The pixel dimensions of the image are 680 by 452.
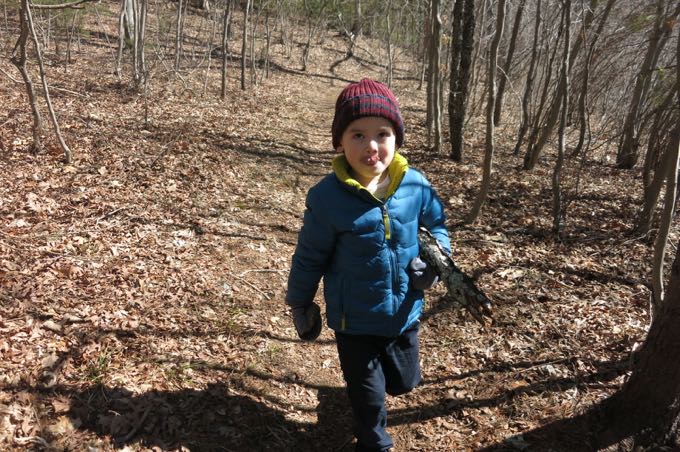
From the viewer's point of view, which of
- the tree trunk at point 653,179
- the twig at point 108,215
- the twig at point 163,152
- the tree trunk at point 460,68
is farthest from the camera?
the tree trunk at point 460,68

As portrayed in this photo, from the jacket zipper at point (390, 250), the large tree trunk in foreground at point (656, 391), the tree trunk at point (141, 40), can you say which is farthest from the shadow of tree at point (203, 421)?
the tree trunk at point (141, 40)

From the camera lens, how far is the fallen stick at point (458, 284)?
227cm

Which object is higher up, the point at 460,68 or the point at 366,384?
the point at 460,68

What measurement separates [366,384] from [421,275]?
653mm

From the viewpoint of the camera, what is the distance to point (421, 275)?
2.38 metres

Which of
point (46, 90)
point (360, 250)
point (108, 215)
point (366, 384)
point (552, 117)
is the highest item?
point (552, 117)

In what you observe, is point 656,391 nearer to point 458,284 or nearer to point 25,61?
point 458,284

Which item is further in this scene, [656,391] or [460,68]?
[460,68]

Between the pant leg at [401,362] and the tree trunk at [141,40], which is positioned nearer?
the pant leg at [401,362]

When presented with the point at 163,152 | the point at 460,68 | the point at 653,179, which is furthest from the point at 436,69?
the point at 163,152

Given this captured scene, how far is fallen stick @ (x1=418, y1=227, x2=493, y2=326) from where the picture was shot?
7.43 ft

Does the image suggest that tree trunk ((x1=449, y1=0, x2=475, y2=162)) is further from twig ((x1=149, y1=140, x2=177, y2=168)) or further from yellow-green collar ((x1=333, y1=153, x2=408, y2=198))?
yellow-green collar ((x1=333, y1=153, x2=408, y2=198))

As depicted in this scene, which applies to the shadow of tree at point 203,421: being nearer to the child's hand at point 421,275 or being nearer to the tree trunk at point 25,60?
the child's hand at point 421,275

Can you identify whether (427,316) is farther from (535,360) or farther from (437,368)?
(535,360)
